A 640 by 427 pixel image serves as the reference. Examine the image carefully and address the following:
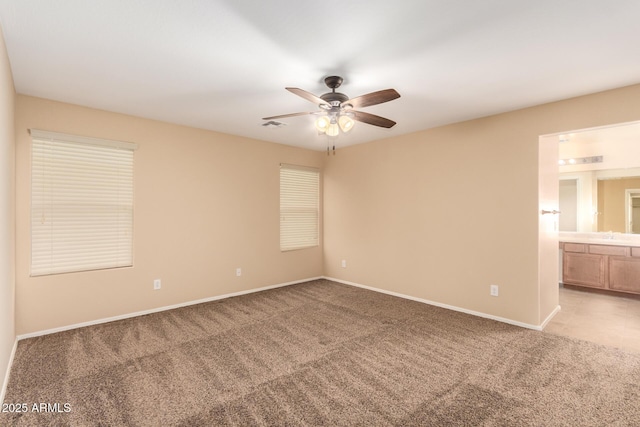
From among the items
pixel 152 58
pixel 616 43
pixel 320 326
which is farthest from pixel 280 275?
pixel 616 43

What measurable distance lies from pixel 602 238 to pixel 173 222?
692 centimetres

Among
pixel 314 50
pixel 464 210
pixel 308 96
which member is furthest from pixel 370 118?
pixel 464 210

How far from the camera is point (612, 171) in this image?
209 inches

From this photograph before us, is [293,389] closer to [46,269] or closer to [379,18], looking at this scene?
[379,18]

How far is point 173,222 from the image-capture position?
4125 mm

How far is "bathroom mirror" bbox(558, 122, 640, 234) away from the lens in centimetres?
493

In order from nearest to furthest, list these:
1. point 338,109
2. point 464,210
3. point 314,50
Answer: point 314,50 → point 338,109 → point 464,210

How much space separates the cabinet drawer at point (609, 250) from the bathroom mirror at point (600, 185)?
62cm

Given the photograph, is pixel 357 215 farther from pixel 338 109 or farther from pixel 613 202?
pixel 613 202

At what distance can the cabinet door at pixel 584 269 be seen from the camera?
495 cm

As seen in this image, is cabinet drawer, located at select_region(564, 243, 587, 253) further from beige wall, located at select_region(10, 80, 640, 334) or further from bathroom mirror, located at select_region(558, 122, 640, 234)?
beige wall, located at select_region(10, 80, 640, 334)

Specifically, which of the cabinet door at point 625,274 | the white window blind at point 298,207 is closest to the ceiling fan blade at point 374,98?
the white window blind at point 298,207

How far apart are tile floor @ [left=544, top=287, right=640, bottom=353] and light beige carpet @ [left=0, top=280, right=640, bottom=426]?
0.31 meters

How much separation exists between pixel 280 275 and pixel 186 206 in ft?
6.45
